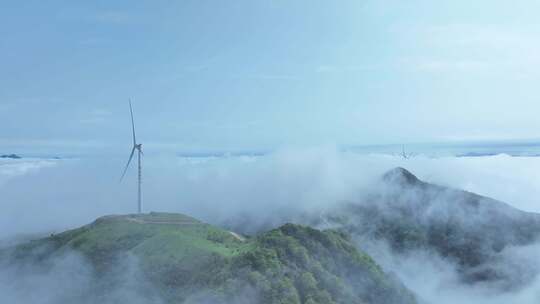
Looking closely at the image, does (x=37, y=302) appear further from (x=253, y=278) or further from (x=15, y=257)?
(x=253, y=278)

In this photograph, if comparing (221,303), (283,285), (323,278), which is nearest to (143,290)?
(221,303)

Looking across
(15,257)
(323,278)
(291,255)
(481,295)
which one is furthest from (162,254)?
(481,295)

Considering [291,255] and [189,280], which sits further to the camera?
[291,255]

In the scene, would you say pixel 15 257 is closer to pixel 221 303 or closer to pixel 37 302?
pixel 37 302

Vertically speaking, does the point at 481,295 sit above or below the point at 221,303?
below

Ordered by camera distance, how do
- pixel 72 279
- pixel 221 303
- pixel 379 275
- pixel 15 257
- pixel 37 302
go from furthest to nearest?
pixel 15 257 → pixel 379 275 → pixel 72 279 → pixel 37 302 → pixel 221 303

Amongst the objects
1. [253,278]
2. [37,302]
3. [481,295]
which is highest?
[253,278]

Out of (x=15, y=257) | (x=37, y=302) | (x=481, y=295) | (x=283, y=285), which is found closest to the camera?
(x=283, y=285)
